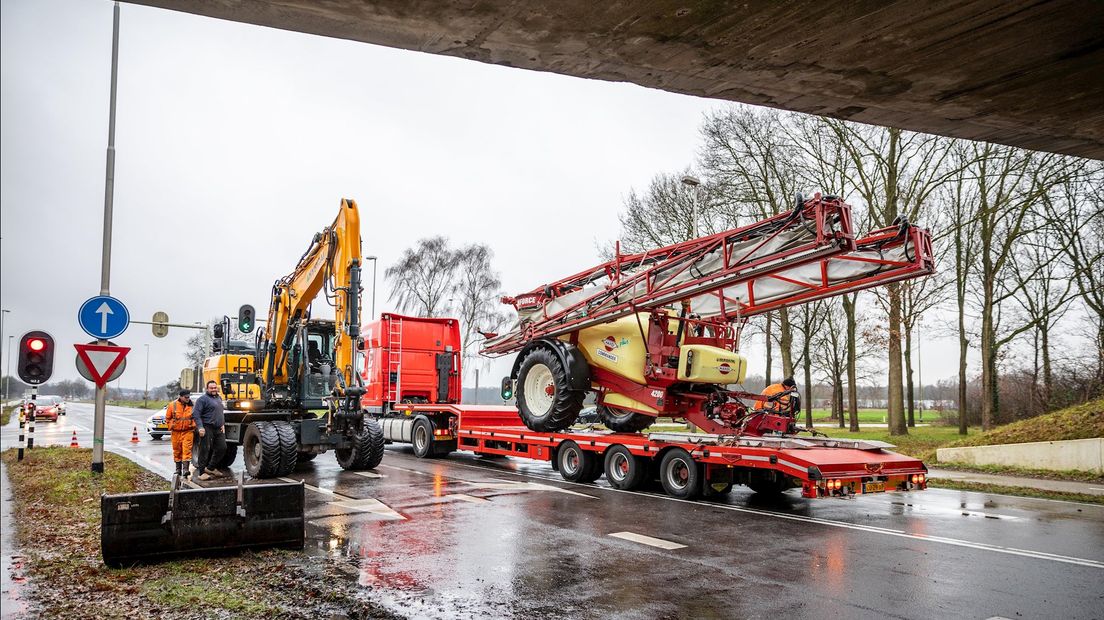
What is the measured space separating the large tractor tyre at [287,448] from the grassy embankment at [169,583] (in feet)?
15.3

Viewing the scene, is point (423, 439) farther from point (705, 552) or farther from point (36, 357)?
point (705, 552)

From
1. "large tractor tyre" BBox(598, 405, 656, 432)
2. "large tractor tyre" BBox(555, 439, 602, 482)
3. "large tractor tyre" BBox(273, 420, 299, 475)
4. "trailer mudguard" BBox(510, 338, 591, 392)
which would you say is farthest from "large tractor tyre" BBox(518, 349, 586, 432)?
"large tractor tyre" BBox(273, 420, 299, 475)

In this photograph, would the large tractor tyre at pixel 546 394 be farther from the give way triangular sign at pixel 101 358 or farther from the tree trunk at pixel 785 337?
the tree trunk at pixel 785 337

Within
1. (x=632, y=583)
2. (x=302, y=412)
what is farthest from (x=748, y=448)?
(x=302, y=412)

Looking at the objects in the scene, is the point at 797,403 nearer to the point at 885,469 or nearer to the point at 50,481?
the point at 885,469

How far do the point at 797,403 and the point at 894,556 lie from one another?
19.7 ft

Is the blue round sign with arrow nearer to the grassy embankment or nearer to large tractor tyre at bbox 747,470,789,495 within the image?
the grassy embankment

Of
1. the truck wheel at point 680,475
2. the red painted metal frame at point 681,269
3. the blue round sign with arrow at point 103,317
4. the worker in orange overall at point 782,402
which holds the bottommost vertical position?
the truck wheel at point 680,475

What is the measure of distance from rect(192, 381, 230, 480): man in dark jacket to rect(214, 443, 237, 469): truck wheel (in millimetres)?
669

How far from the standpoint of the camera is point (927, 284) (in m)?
27.1

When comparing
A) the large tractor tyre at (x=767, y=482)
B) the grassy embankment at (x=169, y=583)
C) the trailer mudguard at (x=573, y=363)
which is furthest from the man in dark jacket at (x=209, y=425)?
the large tractor tyre at (x=767, y=482)

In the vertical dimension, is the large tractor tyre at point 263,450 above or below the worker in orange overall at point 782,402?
below

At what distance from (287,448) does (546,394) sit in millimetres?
4774

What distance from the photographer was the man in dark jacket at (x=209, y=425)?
13.7 m
